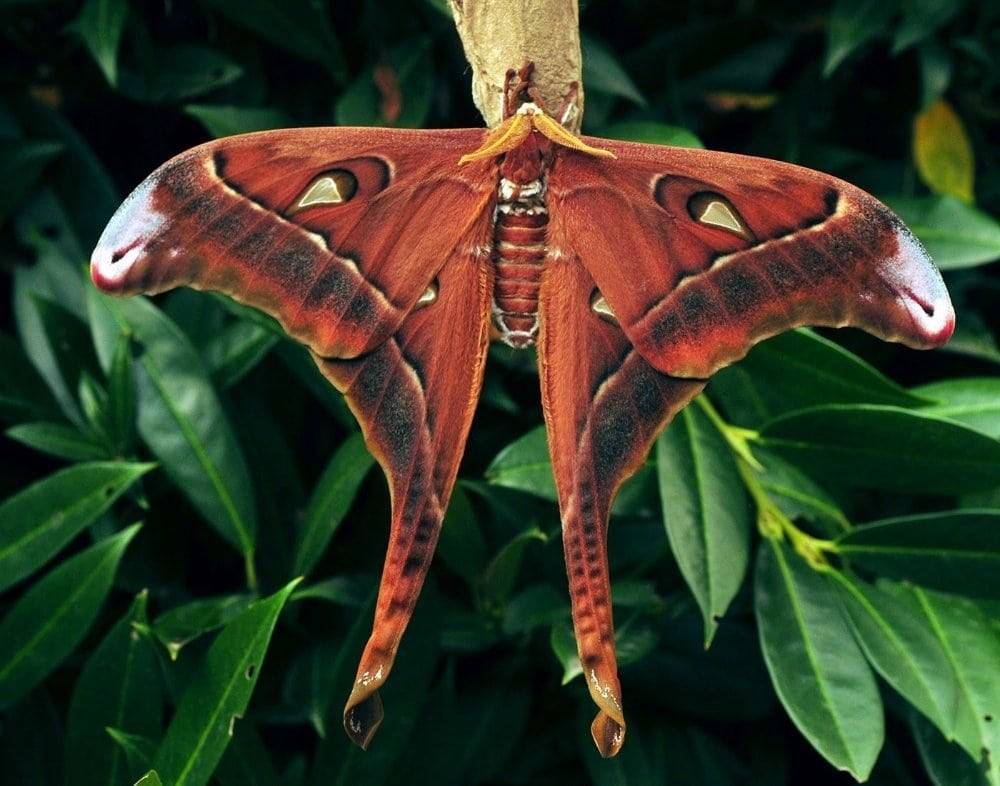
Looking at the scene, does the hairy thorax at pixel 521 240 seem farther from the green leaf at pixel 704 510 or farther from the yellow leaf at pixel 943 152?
the yellow leaf at pixel 943 152

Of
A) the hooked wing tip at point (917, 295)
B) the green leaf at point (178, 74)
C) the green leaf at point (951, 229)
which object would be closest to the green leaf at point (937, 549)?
the hooked wing tip at point (917, 295)

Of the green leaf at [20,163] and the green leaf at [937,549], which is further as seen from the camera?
the green leaf at [20,163]

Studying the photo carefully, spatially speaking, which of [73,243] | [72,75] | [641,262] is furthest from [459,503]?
[72,75]

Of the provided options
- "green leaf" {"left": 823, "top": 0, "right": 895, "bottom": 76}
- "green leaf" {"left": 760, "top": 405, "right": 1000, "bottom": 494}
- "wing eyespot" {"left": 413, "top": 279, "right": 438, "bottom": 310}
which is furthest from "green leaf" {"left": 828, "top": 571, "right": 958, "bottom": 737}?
"green leaf" {"left": 823, "top": 0, "right": 895, "bottom": 76}

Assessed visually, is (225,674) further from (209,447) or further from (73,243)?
(73,243)

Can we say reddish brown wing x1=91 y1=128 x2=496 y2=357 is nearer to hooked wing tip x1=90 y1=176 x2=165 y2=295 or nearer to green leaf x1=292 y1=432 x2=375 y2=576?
hooked wing tip x1=90 y1=176 x2=165 y2=295
